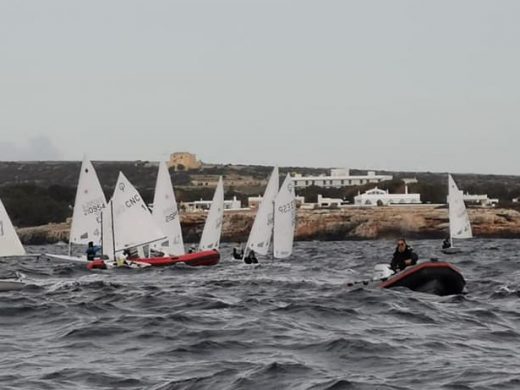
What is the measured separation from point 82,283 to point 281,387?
65.5ft

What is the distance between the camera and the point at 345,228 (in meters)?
148

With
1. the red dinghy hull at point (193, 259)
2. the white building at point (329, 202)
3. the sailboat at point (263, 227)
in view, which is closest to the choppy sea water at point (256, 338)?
the red dinghy hull at point (193, 259)

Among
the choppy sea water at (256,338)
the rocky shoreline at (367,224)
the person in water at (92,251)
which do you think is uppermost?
the choppy sea water at (256,338)

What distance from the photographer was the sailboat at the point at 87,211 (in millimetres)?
54281

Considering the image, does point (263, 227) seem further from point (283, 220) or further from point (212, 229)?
point (212, 229)

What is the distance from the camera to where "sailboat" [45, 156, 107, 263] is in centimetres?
5428

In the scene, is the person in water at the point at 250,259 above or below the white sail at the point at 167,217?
below

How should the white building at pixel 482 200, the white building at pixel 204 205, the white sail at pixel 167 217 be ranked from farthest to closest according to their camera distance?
the white building at pixel 482 200
the white building at pixel 204 205
the white sail at pixel 167 217

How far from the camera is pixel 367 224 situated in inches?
5856

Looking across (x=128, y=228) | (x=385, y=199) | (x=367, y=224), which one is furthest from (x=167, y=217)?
(x=385, y=199)

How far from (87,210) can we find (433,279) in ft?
93.4

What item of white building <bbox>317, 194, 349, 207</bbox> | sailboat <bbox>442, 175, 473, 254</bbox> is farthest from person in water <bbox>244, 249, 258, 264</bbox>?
white building <bbox>317, 194, 349, 207</bbox>

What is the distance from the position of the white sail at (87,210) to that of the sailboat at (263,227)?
7.29m

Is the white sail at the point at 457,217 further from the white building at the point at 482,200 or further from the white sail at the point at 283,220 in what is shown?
the white building at the point at 482,200
